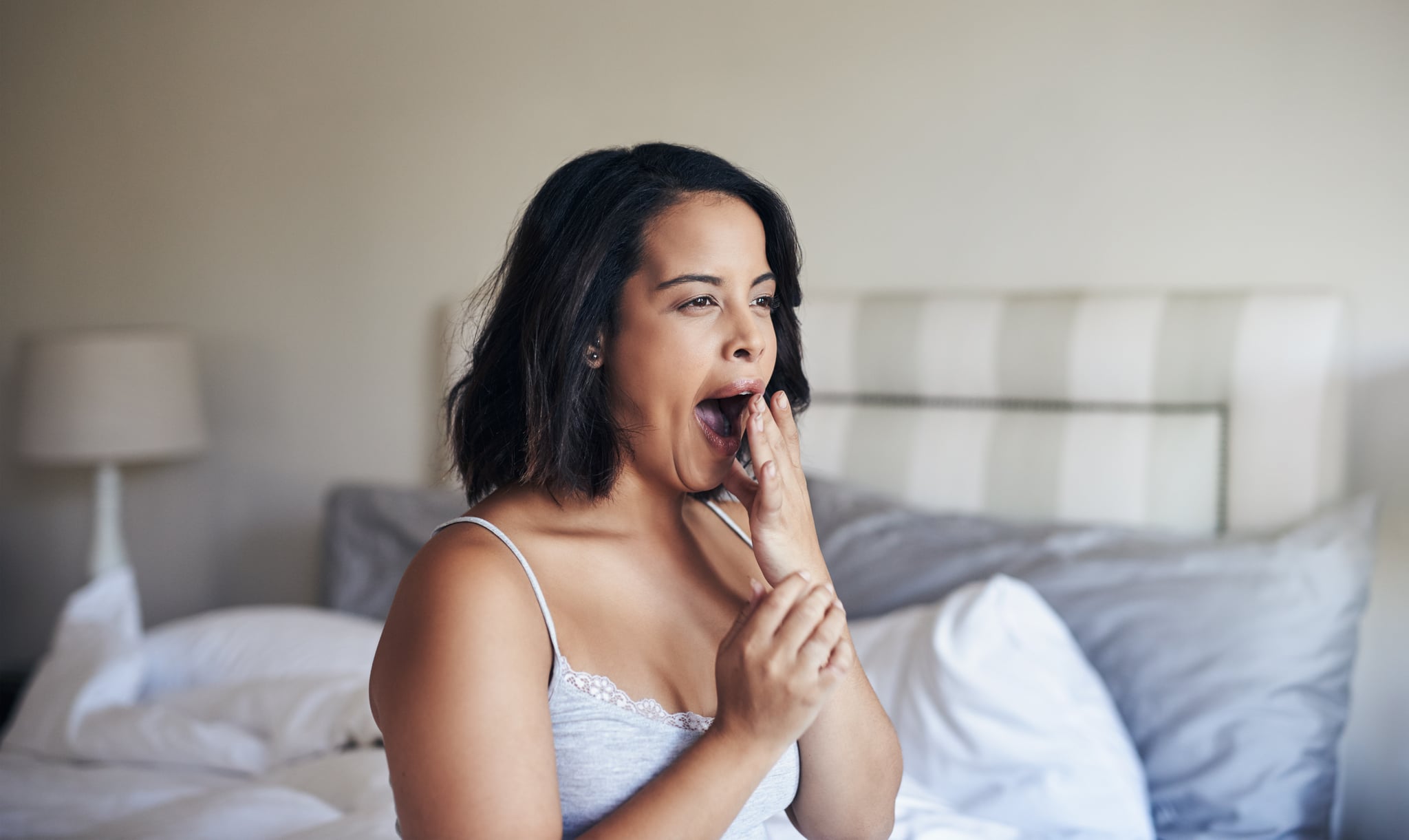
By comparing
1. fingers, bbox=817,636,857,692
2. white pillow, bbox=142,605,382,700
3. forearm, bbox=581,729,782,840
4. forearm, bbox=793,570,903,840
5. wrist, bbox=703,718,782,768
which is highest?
fingers, bbox=817,636,857,692

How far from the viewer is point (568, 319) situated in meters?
0.94

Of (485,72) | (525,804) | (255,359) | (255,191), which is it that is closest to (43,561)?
(255,359)

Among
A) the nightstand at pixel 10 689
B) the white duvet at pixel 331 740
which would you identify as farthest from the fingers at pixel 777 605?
the nightstand at pixel 10 689

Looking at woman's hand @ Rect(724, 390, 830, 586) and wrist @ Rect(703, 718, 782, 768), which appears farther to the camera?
woman's hand @ Rect(724, 390, 830, 586)

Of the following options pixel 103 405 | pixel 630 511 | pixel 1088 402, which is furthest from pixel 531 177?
pixel 630 511

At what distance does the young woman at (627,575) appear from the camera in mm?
811

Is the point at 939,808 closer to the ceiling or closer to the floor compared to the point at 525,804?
closer to the floor

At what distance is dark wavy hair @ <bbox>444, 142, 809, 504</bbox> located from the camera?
3.13 feet

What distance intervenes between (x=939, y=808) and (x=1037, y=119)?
131 centimetres

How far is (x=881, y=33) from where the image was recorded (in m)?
2.14

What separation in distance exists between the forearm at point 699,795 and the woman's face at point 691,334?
26 centimetres

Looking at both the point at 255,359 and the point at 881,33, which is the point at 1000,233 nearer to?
the point at 881,33

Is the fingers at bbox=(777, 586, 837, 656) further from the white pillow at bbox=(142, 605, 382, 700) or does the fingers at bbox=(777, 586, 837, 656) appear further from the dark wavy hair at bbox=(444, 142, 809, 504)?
the white pillow at bbox=(142, 605, 382, 700)

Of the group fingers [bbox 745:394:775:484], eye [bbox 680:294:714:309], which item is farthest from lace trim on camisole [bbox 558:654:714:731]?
eye [bbox 680:294:714:309]
